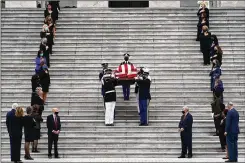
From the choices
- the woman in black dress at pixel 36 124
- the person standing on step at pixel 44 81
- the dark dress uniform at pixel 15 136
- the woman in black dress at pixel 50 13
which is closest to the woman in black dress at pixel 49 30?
the woman in black dress at pixel 50 13

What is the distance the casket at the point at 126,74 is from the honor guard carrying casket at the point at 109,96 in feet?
1.63

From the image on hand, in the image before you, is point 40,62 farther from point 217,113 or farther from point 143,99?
point 217,113

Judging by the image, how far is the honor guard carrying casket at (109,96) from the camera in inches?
837

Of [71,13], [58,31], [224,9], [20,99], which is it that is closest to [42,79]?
[20,99]

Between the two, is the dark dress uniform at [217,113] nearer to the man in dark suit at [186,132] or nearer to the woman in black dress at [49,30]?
the man in dark suit at [186,132]

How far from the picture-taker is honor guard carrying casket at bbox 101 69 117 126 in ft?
69.7

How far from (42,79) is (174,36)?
7.63 m

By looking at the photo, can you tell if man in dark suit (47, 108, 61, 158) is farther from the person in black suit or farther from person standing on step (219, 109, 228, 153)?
person standing on step (219, 109, 228, 153)

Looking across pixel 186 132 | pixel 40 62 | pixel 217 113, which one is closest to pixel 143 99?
pixel 217 113

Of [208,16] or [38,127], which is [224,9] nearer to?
[208,16]

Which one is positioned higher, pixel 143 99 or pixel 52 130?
pixel 143 99

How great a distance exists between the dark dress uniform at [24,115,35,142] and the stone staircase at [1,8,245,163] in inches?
28.1

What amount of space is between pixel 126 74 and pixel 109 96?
4.09 feet

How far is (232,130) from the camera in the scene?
57.7 ft
